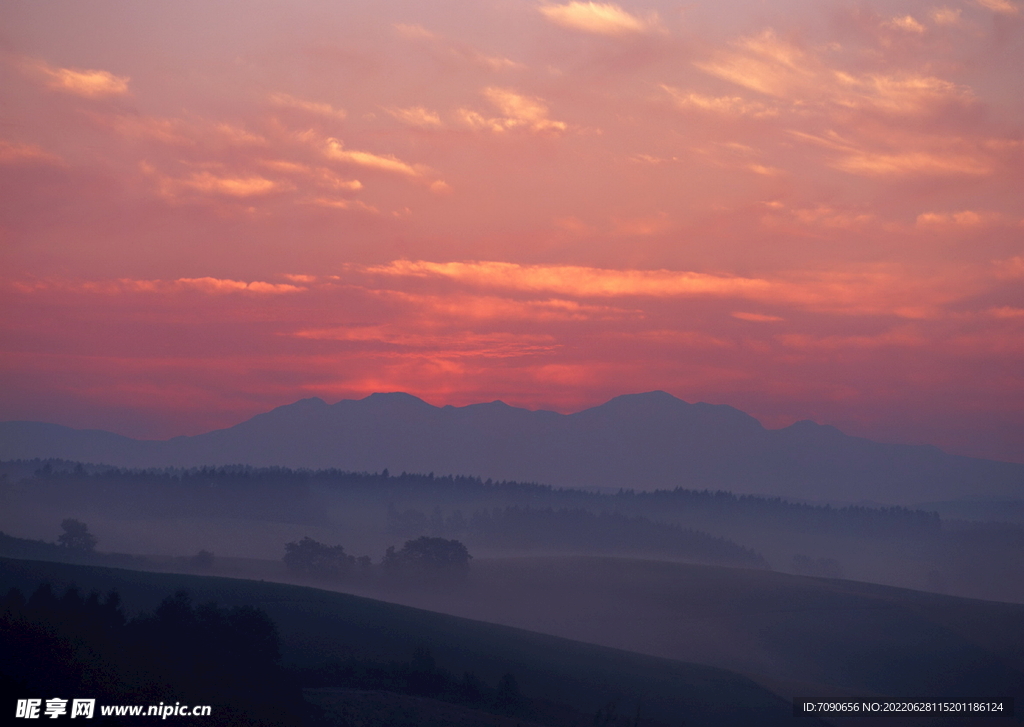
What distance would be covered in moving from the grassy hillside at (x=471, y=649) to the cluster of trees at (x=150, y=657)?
11702 mm

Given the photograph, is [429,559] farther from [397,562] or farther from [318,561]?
[318,561]

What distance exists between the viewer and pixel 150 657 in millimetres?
45594

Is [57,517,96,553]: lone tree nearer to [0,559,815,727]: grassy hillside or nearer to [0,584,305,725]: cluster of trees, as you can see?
[0,559,815,727]: grassy hillside

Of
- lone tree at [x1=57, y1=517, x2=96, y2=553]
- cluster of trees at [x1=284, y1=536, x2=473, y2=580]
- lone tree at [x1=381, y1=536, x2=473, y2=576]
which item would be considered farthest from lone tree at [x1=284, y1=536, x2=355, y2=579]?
lone tree at [x1=57, y1=517, x2=96, y2=553]

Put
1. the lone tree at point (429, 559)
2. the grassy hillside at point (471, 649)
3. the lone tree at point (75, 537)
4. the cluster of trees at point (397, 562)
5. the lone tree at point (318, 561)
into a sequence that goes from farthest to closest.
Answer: the lone tree at point (75, 537) → the lone tree at point (318, 561) → the lone tree at point (429, 559) → the cluster of trees at point (397, 562) → the grassy hillside at point (471, 649)

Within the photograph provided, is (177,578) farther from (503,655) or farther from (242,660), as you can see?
(242,660)

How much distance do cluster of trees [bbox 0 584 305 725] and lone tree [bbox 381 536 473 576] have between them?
363ft

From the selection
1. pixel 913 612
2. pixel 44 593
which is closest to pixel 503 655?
pixel 44 593

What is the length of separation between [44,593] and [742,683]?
59628 mm

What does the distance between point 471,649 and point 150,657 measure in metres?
40.0

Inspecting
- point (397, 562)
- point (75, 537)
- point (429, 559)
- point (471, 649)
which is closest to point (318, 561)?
point (397, 562)

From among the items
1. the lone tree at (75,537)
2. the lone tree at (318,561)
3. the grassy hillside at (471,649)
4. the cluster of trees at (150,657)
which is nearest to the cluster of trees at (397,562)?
the lone tree at (318,561)

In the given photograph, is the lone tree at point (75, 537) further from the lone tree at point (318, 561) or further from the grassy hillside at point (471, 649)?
the grassy hillside at point (471, 649)

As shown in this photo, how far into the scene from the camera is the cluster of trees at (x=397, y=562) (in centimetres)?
16700
